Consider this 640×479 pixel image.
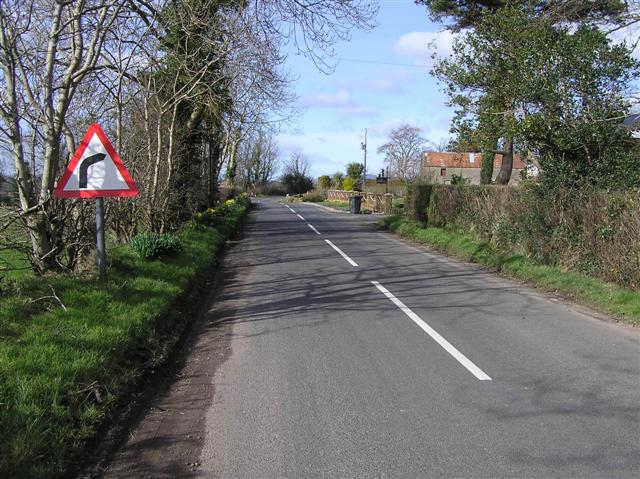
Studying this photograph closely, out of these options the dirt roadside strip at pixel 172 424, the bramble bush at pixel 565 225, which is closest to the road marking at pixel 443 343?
the dirt roadside strip at pixel 172 424

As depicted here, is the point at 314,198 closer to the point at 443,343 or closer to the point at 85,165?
the point at 85,165

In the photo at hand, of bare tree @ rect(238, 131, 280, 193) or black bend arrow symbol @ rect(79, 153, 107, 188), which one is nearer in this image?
black bend arrow symbol @ rect(79, 153, 107, 188)

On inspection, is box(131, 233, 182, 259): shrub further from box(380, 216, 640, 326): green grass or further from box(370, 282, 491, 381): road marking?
box(380, 216, 640, 326): green grass

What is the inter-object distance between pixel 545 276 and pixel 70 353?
896cm

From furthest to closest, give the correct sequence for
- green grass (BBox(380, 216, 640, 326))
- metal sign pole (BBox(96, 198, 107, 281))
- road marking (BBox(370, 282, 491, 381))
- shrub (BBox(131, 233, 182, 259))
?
shrub (BBox(131, 233, 182, 259)) < green grass (BBox(380, 216, 640, 326)) < metal sign pole (BBox(96, 198, 107, 281)) < road marking (BBox(370, 282, 491, 381))

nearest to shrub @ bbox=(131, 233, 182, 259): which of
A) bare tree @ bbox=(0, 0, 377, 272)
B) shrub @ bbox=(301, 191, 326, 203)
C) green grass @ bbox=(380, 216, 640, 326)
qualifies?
bare tree @ bbox=(0, 0, 377, 272)

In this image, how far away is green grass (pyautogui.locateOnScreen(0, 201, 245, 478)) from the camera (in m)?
3.77

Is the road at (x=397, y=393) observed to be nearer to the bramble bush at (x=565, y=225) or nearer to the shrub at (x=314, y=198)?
the bramble bush at (x=565, y=225)

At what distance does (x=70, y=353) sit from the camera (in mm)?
5164

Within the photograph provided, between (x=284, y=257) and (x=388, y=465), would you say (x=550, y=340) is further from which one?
(x=284, y=257)

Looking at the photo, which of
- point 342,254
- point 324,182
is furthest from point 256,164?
point 342,254

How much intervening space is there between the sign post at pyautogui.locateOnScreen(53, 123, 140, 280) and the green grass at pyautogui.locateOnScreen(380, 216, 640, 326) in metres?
7.29

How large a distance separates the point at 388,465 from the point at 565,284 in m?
→ 7.70

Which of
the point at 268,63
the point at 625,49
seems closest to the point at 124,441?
the point at 268,63
